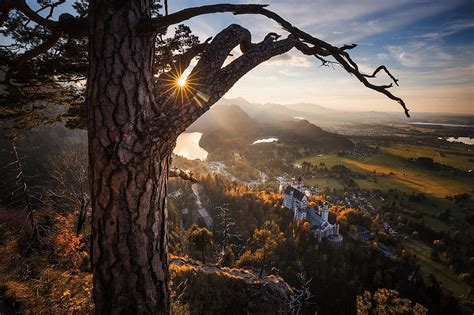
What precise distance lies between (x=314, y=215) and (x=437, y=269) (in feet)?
136

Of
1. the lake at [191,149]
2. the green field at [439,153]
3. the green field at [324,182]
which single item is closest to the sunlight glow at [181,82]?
the green field at [324,182]

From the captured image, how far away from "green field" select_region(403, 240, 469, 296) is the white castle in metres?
32.1

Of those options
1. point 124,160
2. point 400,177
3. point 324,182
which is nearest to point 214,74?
point 124,160

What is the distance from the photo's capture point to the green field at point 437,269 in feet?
210

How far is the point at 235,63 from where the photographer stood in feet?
7.72

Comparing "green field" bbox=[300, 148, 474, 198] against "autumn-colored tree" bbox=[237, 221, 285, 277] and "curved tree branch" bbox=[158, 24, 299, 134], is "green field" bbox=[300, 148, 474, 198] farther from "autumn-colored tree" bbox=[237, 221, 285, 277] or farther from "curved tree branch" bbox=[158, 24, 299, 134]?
"curved tree branch" bbox=[158, 24, 299, 134]

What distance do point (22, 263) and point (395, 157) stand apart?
18204cm

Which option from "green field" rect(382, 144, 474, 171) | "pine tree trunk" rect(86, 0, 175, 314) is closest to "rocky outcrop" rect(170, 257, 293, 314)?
"pine tree trunk" rect(86, 0, 175, 314)

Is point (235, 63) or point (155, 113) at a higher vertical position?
point (235, 63)

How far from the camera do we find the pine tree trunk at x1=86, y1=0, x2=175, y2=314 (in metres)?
1.91

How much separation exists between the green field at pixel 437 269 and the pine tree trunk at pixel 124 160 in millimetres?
85866

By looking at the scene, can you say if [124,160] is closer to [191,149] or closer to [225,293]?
[225,293]

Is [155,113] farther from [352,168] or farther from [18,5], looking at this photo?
[352,168]

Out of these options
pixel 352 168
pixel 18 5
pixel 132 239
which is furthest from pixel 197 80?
pixel 352 168
